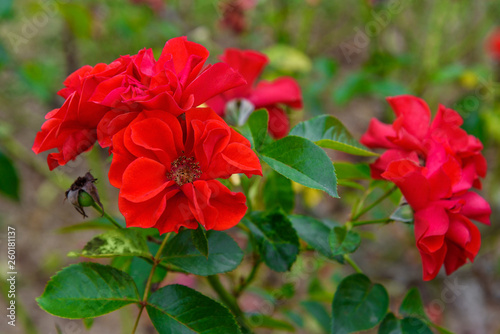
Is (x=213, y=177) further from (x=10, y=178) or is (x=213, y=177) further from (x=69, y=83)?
(x=10, y=178)

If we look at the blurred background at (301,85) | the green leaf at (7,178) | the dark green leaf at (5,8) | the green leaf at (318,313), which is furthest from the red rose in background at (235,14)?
the green leaf at (318,313)

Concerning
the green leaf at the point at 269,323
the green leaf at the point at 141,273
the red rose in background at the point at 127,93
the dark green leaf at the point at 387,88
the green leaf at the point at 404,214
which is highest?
the red rose in background at the point at 127,93

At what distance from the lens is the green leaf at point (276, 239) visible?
2.00 ft

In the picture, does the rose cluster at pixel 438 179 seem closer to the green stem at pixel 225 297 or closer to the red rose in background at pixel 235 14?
the green stem at pixel 225 297

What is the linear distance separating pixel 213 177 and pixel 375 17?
1606mm

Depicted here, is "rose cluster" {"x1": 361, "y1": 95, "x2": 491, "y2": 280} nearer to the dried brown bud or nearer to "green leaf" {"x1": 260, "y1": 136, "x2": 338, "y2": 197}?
"green leaf" {"x1": 260, "y1": 136, "x2": 338, "y2": 197}

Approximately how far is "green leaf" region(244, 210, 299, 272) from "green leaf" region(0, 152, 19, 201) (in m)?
0.80

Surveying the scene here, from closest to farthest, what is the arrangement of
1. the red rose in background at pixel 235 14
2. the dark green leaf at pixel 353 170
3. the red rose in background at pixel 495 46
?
1. the dark green leaf at pixel 353 170
2. the red rose in background at pixel 235 14
3. the red rose in background at pixel 495 46

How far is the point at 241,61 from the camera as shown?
0.78 m

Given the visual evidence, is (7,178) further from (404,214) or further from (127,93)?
(404,214)

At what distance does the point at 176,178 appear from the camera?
1.61 ft

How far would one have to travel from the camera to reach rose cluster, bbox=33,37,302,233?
1.49 feet

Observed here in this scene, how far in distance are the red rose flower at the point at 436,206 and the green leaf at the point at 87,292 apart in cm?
37

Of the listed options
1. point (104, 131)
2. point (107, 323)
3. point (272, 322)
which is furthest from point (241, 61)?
point (107, 323)
